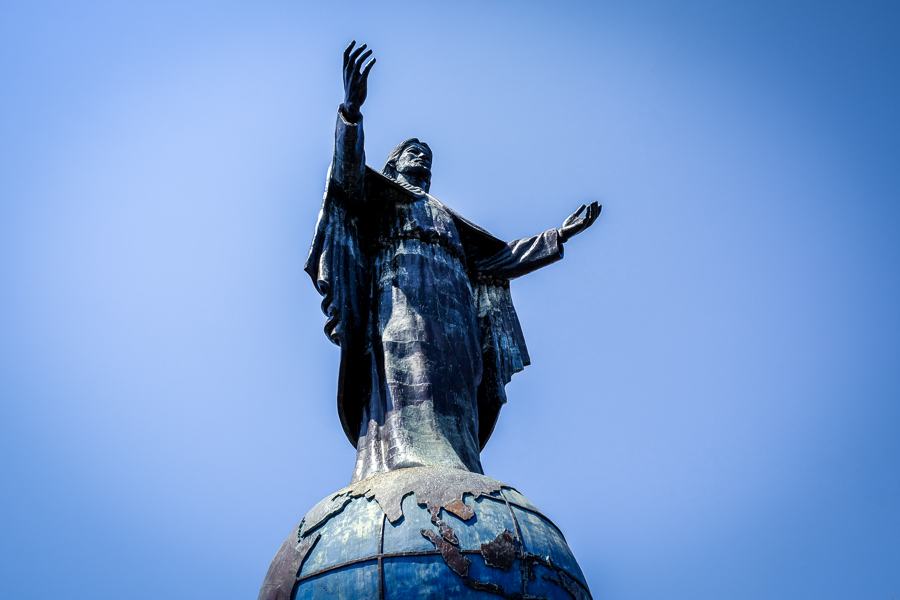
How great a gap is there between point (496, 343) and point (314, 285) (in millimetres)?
1929

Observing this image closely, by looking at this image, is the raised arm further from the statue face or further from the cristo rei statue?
the statue face

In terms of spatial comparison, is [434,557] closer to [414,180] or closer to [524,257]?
[524,257]

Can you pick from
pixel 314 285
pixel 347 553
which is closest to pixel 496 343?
pixel 314 285

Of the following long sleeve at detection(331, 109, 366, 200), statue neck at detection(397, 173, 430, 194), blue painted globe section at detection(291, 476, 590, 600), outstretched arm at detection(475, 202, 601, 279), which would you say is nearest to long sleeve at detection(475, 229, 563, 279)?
outstretched arm at detection(475, 202, 601, 279)

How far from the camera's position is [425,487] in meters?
9.20

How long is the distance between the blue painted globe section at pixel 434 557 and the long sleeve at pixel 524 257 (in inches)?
148

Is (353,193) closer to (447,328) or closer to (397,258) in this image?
(397,258)

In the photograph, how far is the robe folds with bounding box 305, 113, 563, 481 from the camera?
10484 mm

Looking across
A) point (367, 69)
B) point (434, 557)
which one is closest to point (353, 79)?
point (367, 69)

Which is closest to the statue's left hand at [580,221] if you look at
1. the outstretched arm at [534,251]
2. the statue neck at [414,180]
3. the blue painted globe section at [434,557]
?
the outstretched arm at [534,251]

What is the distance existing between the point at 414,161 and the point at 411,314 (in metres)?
2.36

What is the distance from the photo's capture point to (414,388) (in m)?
10.6

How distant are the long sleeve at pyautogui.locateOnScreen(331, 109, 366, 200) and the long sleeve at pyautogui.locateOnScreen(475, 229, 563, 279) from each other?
176 cm

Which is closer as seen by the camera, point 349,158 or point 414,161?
point 349,158
